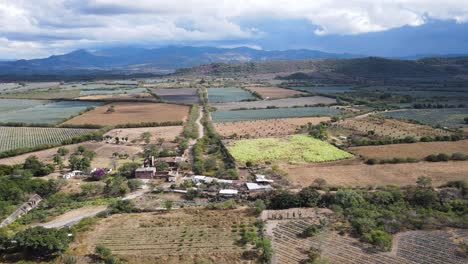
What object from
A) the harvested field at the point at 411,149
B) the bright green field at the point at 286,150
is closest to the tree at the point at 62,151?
the bright green field at the point at 286,150

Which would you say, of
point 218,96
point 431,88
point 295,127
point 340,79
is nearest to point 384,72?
point 340,79

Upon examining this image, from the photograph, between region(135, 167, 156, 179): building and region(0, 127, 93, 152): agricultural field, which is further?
region(0, 127, 93, 152): agricultural field

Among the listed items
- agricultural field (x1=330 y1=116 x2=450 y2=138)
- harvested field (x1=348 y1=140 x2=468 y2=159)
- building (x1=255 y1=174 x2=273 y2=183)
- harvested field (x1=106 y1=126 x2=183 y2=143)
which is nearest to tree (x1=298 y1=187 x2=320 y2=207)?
building (x1=255 y1=174 x2=273 y2=183)

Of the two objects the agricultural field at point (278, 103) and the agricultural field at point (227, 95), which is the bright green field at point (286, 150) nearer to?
Result: the agricultural field at point (278, 103)

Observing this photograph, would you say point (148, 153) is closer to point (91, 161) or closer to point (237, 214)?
point (91, 161)

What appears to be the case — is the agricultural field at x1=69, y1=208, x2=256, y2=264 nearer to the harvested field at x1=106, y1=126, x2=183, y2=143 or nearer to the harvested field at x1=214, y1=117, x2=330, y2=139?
the harvested field at x1=214, y1=117, x2=330, y2=139
